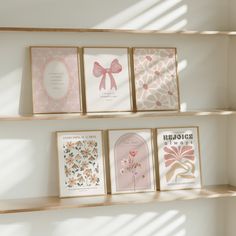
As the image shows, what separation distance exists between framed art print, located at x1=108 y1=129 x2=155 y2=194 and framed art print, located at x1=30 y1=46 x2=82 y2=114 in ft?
1.00

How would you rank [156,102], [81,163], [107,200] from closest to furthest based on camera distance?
[107,200] → [81,163] → [156,102]

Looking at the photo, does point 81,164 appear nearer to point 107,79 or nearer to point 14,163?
point 14,163

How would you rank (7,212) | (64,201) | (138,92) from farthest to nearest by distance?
(138,92) < (64,201) < (7,212)

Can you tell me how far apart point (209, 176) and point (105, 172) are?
66 cm

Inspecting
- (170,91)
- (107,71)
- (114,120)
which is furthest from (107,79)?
(170,91)

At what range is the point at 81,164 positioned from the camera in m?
2.92

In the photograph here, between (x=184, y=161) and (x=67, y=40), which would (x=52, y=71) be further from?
(x=184, y=161)

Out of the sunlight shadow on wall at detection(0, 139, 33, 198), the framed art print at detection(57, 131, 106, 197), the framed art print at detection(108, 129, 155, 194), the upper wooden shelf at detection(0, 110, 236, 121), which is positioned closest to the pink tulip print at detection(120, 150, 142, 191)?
the framed art print at detection(108, 129, 155, 194)

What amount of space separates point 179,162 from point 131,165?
295 mm

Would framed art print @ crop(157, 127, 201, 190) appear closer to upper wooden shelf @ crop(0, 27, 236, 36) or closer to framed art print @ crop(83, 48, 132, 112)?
framed art print @ crop(83, 48, 132, 112)

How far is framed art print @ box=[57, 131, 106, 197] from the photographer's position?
113 inches

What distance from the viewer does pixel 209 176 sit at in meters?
3.17

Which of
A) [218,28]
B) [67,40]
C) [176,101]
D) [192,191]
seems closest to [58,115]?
[67,40]

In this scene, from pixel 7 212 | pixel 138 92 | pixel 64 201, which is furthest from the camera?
pixel 138 92
